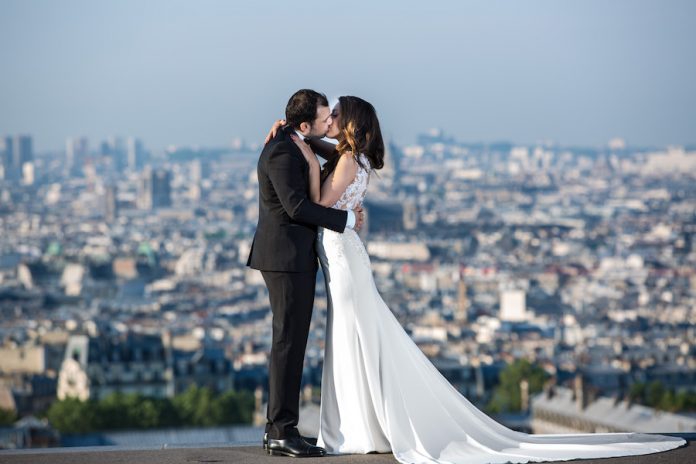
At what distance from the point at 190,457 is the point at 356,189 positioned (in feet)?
3.53

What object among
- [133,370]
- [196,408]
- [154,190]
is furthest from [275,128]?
[154,190]

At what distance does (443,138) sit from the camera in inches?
7594

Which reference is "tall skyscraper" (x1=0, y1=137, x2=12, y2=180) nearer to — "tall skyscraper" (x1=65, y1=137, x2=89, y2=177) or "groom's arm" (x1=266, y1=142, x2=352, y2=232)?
"tall skyscraper" (x1=65, y1=137, x2=89, y2=177)

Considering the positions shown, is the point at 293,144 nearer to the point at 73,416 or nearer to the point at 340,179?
the point at 340,179

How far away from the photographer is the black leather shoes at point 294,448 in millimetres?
6461

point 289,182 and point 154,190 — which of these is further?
point 154,190

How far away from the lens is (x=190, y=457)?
20.8ft

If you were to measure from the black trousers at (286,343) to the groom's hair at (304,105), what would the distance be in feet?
1.71

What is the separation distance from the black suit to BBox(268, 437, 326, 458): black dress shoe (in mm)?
30

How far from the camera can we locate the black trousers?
21.4 feet

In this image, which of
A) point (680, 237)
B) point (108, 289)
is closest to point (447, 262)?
point (680, 237)

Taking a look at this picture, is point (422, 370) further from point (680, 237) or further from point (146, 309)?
point (680, 237)

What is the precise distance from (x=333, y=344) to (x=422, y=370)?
12.5 inches

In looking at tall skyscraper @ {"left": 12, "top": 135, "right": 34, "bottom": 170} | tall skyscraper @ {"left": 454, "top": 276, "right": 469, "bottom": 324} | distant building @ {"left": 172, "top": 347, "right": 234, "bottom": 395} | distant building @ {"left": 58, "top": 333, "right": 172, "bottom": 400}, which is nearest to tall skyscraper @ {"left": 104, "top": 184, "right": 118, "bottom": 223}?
tall skyscraper @ {"left": 12, "top": 135, "right": 34, "bottom": 170}
